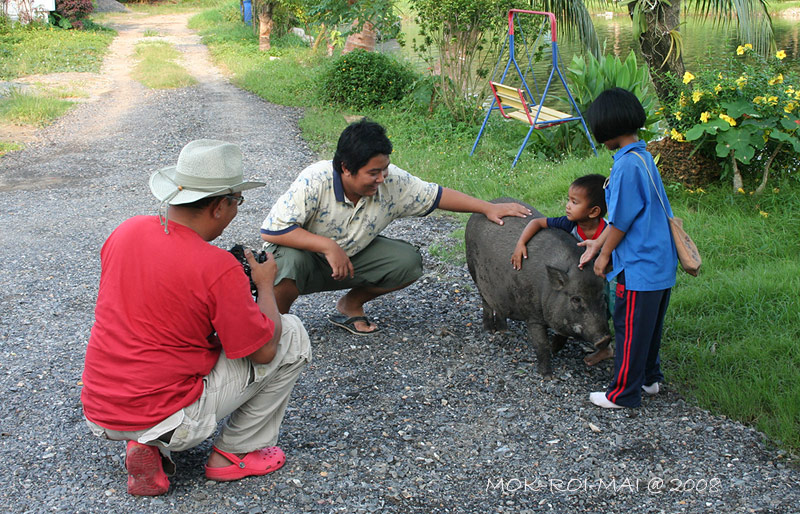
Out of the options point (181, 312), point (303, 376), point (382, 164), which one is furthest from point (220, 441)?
point (382, 164)

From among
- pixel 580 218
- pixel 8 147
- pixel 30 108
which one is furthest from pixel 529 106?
pixel 30 108

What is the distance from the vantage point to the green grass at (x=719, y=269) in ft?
13.4

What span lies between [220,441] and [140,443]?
40 cm

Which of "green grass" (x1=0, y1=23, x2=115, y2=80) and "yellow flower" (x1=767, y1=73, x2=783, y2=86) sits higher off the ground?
"yellow flower" (x1=767, y1=73, x2=783, y2=86)

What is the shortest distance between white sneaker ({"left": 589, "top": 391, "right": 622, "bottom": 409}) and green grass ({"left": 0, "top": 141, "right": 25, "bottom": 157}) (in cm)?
1019

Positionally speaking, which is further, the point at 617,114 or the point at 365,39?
the point at 365,39

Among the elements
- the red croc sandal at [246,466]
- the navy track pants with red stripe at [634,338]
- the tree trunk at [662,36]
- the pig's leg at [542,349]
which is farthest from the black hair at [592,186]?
the tree trunk at [662,36]

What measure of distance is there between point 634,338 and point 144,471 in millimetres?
2453

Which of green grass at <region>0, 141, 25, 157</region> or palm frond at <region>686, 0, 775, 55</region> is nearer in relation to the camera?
palm frond at <region>686, 0, 775, 55</region>

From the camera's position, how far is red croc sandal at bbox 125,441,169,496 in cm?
314

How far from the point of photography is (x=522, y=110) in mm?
9258

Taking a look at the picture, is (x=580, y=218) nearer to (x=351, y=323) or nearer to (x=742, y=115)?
(x=351, y=323)

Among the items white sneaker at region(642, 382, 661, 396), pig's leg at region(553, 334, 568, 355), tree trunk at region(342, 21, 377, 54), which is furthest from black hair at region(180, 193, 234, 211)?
tree trunk at region(342, 21, 377, 54)

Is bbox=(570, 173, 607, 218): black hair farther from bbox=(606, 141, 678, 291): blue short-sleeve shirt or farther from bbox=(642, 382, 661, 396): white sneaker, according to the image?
bbox=(642, 382, 661, 396): white sneaker
